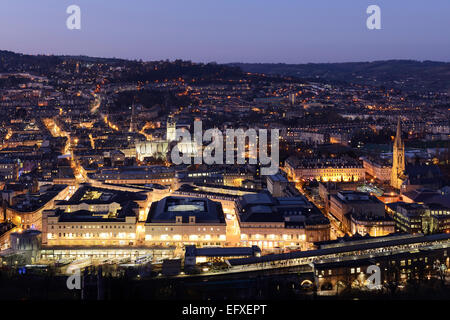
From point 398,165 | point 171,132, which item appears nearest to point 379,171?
point 398,165

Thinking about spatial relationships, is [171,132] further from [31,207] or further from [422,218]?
[422,218]

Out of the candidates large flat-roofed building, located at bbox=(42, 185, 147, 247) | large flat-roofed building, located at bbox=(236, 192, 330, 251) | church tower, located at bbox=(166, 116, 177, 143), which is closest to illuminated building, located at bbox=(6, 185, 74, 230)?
large flat-roofed building, located at bbox=(42, 185, 147, 247)

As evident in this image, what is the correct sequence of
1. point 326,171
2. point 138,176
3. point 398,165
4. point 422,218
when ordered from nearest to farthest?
point 422,218 → point 398,165 → point 138,176 → point 326,171

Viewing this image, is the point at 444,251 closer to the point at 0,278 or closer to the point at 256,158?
the point at 0,278

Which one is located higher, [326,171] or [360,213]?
[326,171]

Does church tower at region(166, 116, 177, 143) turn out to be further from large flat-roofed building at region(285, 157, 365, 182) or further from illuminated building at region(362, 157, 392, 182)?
A: illuminated building at region(362, 157, 392, 182)

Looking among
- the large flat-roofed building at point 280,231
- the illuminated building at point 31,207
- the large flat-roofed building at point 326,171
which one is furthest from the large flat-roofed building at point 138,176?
the large flat-roofed building at point 280,231

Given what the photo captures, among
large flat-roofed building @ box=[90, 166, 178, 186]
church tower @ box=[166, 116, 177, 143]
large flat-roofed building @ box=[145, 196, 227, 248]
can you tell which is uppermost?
church tower @ box=[166, 116, 177, 143]

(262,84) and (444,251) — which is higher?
(262,84)
